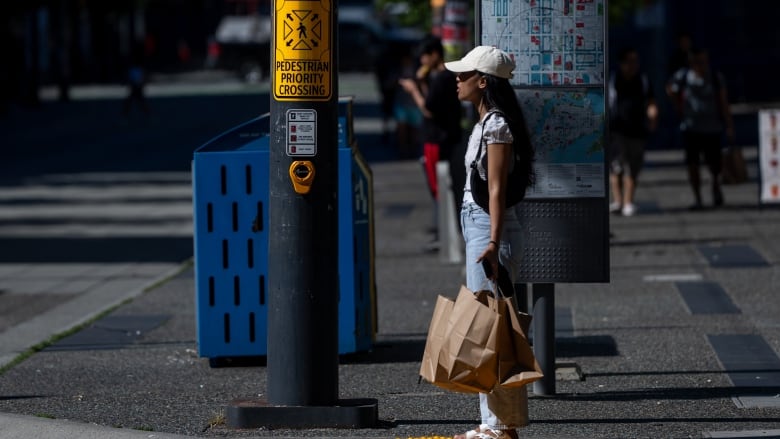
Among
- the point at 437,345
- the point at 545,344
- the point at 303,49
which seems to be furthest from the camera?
the point at 545,344

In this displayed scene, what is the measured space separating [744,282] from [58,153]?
20106 mm

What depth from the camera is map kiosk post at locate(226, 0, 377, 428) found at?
22.3 feet

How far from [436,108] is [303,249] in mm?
6310

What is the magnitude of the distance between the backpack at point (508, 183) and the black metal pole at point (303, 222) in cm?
75

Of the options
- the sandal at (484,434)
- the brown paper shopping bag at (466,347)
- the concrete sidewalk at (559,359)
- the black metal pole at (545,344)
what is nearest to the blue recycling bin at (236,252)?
the concrete sidewalk at (559,359)

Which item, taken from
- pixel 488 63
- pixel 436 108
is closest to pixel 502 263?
pixel 488 63

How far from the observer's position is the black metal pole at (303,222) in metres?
6.77

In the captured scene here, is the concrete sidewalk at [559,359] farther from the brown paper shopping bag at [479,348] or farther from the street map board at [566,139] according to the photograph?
the street map board at [566,139]

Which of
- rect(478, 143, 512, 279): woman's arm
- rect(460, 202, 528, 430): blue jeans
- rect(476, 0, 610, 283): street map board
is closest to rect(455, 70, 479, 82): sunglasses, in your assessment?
rect(478, 143, 512, 279): woman's arm

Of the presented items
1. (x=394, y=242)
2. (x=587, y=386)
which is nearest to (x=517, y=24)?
(x=587, y=386)

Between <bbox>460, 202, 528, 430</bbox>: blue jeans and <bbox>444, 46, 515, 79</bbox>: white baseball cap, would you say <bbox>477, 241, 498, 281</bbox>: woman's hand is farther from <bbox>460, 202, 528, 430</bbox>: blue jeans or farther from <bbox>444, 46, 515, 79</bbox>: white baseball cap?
<bbox>444, 46, 515, 79</bbox>: white baseball cap

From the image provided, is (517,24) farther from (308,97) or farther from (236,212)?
(236,212)

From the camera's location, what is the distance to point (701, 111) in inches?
658

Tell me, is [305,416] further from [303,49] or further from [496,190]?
[303,49]
